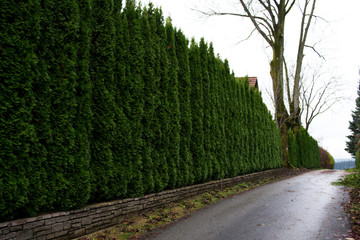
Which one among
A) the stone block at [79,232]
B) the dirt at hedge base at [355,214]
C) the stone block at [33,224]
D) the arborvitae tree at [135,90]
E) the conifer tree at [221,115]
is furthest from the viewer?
the conifer tree at [221,115]

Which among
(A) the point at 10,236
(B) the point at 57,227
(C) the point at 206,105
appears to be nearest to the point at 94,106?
(B) the point at 57,227

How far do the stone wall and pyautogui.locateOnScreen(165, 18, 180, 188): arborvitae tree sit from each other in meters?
0.64

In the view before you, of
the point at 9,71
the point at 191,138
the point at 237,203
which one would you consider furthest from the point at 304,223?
the point at 9,71

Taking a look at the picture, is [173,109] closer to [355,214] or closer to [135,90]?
[135,90]

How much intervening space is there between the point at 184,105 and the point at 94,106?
3.52m

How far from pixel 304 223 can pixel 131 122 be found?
13.9ft

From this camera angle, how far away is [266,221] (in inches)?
226

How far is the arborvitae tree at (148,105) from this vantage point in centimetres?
636

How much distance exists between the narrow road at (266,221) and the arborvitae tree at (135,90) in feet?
4.36

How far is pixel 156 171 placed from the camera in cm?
664

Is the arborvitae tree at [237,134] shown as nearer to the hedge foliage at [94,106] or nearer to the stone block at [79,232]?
the hedge foliage at [94,106]

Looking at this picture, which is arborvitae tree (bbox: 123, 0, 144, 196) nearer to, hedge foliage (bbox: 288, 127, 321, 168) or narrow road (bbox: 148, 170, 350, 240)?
narrow road (bbox: 148, 170, 350, 240)

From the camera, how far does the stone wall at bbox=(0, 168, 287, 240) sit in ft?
12.0

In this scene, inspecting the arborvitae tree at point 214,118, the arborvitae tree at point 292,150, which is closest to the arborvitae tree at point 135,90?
the arborvitae tree at point 214,118
